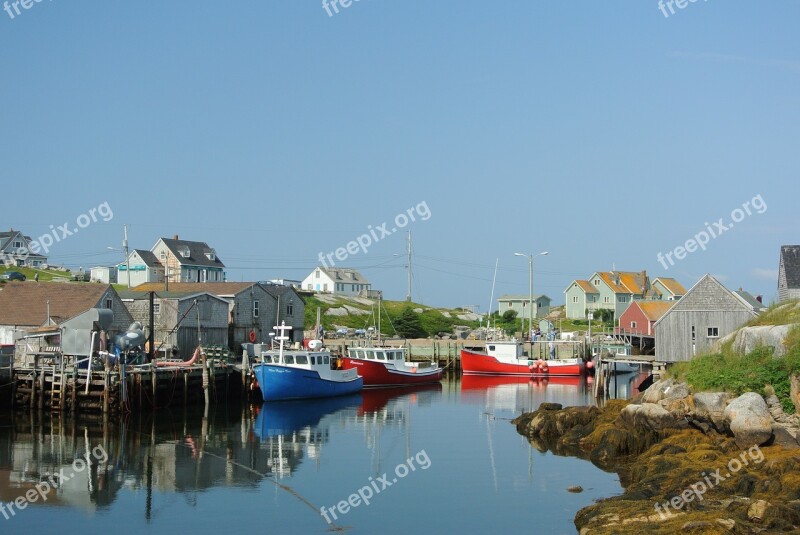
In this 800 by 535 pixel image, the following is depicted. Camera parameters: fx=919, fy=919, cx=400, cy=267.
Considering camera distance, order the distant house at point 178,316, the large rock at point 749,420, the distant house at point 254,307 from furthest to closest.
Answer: the distant house at point 254,307 < the distant house at point 178,316 < the large rock at point 749,420

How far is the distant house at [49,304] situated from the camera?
50.5 metres

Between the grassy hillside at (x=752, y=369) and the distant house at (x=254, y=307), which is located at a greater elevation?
the distant house at (x=254, y=307)

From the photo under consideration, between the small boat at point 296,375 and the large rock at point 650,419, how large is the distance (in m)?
21.4

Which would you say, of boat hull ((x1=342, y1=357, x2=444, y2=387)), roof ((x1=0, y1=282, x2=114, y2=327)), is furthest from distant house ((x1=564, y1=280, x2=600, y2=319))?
roof ((x1=0, y1=282, x2=114, y2=327))

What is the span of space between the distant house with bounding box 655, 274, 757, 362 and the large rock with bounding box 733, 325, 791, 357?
53.2ft

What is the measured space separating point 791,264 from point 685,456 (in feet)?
85.9

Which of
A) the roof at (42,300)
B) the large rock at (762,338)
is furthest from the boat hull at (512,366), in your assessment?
the large rock at (762,338)

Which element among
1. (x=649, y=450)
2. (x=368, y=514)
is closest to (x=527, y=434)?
(x=649, y=450)

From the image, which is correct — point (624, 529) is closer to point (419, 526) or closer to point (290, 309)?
point (419, 526)

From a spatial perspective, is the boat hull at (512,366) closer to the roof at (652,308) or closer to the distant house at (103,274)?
the roof at (652,308)

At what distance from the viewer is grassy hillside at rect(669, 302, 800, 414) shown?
2841cm

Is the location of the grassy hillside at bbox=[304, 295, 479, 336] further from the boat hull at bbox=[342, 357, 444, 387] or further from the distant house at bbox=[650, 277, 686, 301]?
the boat hull at bbox=[342, 357, 444, 387]

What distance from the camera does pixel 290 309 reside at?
67500 millimetres

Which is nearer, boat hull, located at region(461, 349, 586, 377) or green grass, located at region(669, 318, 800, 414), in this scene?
green grass, located at region(669, 318, 800, 414)
